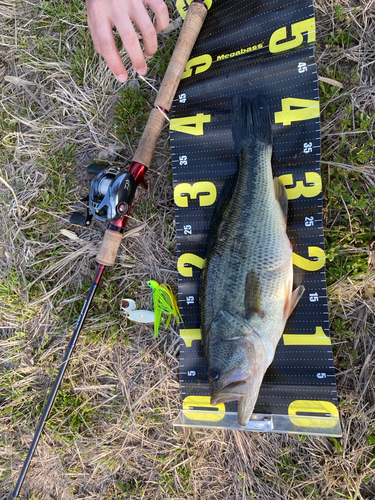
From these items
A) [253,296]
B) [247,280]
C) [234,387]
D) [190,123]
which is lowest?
[234,387]

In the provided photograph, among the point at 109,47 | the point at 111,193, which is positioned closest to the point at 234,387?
the point at 111,193

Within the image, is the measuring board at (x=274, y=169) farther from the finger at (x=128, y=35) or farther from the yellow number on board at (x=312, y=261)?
the finger at (x=128, y=35)

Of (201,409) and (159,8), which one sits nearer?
(159,8)

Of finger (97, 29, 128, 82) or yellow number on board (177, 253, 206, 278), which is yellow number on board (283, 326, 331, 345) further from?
finger (97, 29, 128, 82)

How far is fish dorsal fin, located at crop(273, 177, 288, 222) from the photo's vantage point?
2432 mm

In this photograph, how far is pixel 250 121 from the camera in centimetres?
255

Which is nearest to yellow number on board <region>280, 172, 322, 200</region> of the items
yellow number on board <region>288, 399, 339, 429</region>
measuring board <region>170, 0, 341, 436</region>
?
measuring board <region>170, 0, 341, 436</region>

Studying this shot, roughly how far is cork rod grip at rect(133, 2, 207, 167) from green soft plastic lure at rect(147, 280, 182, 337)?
3.59ft

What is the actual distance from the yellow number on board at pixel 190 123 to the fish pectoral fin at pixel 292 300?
1.56 meters

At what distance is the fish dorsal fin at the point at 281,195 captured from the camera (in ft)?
7.98

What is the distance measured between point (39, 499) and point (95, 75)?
4256 millimetres

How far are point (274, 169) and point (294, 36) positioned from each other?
104 cm

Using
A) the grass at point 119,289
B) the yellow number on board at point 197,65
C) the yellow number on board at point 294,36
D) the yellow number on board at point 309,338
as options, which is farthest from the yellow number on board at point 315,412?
the yellow number on board at point 197,65

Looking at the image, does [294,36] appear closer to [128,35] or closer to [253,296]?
[128,35]
